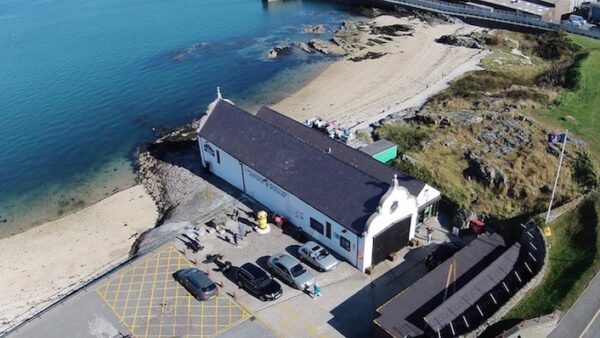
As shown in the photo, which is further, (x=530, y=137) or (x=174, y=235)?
(x=530, y=137)

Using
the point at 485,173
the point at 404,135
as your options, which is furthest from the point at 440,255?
the point at 404,135

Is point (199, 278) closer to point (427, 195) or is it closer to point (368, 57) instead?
point (427, 195)

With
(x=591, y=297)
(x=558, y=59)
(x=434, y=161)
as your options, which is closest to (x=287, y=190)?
A: (x=434, y=161)

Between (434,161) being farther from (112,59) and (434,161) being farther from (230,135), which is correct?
(112,59)

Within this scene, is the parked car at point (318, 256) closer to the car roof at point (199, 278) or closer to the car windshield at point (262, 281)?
the car windshield at point (262, 281)

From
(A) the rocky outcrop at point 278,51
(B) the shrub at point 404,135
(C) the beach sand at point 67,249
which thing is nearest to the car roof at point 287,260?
(C) the beach sand at point 67,249

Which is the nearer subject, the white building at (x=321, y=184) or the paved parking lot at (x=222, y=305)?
the paved parking lot at (x=222, y=305)

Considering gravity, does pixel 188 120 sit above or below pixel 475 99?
below
